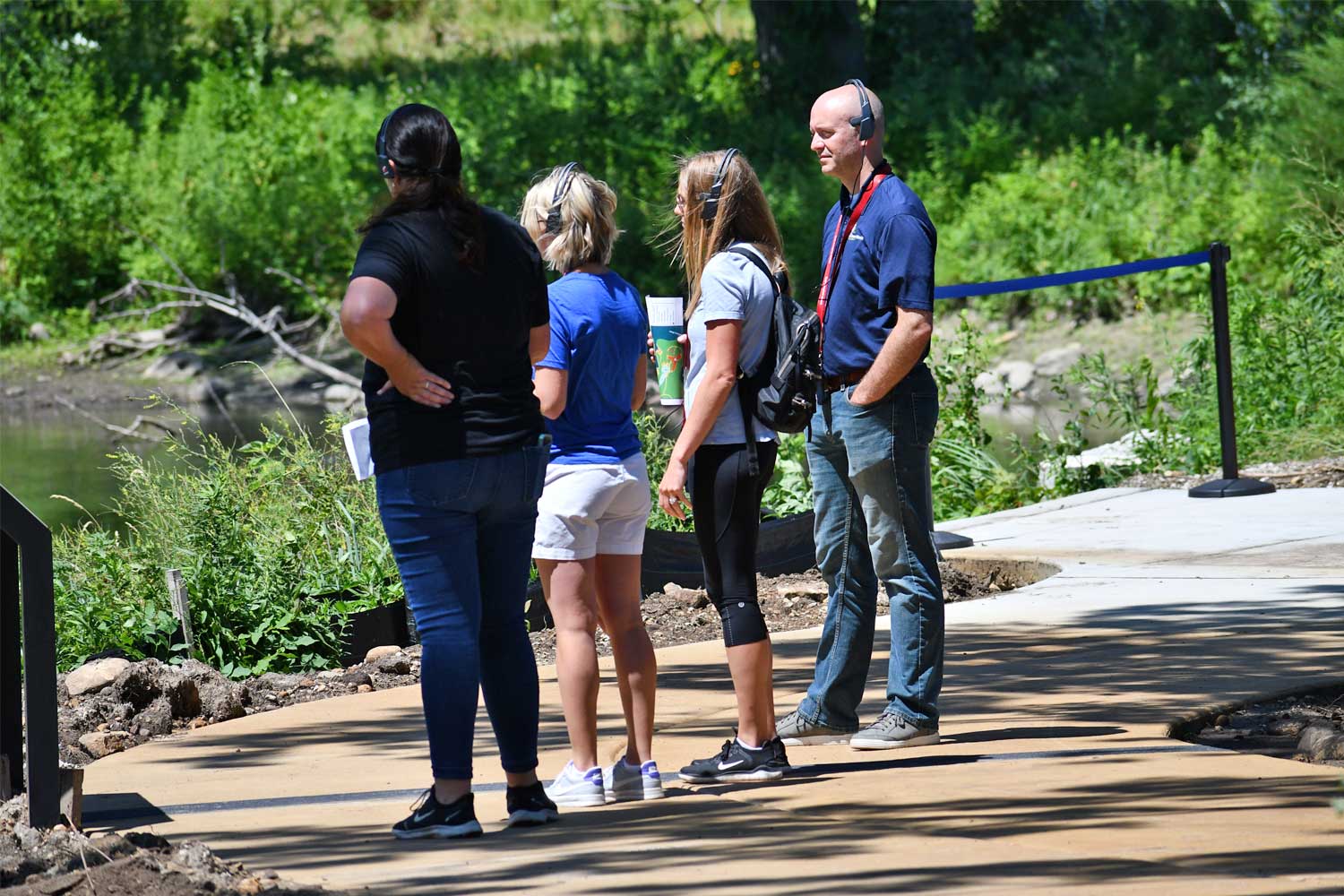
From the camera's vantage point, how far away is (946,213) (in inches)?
965

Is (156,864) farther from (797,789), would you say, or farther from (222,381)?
(222,381)

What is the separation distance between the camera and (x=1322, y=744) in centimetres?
449

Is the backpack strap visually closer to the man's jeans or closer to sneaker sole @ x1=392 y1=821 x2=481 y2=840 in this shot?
the man's jeans

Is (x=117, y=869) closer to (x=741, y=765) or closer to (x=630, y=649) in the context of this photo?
(x=630, y=649)

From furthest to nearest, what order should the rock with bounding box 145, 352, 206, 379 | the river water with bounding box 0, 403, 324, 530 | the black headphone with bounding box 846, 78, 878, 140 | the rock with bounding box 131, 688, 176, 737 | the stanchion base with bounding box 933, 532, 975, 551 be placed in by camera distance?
1. the rock with bounding box 145, 352, 206, 379
2. the river water with bounding box 0, 403, 324, 530
3. the stanchion base with bounding box 933, 532, 975, 551
4. the rock with bounding box 131, 688, 176, 737
5. the black headphone with bounding box 846, 78, 878, 140

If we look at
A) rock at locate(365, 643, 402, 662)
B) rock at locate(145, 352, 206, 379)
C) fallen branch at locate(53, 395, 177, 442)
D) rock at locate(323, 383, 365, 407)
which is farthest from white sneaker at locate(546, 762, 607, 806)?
rock at locate(145, 352, 206, 379)

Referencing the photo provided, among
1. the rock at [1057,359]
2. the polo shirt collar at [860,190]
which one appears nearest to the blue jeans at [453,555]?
the polo shirt collar at [860,190]

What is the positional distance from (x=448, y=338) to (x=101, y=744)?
215 cm

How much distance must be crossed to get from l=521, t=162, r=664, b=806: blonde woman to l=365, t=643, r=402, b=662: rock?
97.7 inches

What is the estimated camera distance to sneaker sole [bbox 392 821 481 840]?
387 centimetres

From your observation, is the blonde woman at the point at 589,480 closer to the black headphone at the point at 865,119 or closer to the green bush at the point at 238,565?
the black headphone at the point at 865,119

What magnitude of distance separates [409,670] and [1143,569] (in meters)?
3.14

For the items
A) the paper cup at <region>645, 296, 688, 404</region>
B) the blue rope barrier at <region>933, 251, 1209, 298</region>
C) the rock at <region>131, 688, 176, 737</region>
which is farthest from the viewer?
the blue rope barrier at <region>933, 251, 1209, 298</region>

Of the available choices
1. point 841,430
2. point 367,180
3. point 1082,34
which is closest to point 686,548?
point 841,430
